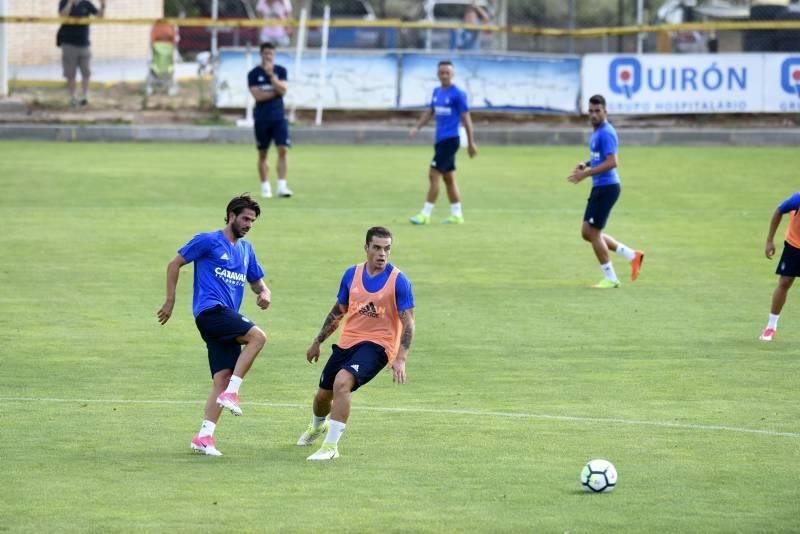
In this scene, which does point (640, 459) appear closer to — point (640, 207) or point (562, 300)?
point (562, 300)

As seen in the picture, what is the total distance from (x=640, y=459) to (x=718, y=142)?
25.6 meters

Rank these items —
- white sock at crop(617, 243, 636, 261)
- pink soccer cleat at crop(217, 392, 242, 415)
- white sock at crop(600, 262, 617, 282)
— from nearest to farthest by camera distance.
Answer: pink soccer cleat at crop(217, 392, 242, 415), white sock at crop(600, 262, 617, 282), white sock at crop(617, 243, 636, 261)

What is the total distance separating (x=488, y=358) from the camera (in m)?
14.7

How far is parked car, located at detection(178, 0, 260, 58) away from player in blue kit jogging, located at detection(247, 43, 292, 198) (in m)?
12.8

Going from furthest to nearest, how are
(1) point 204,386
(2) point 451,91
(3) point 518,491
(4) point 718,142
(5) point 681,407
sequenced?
1. (4) point 718,142
2. (2) point 451,91
3. (1) point 204,386
4. (5) point 681,407
5. (3) point 518,491

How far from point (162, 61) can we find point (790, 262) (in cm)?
2526

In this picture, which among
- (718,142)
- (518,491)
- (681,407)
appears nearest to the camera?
(518,491)

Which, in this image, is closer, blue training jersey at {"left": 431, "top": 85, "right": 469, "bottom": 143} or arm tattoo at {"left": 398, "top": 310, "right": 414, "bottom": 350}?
arm tattoo at {"left": 398, "top": 310, "right": 414, "bottom": 350}

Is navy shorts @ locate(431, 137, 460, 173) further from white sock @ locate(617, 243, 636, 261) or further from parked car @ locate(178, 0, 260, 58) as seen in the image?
parked car @ locate(178, 0, 260, 58)

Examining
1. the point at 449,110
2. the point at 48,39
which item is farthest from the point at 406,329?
the point at 48,39

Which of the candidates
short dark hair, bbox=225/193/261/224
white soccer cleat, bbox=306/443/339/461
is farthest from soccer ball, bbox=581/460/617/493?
short dark hair, bbox=225/193/261/224

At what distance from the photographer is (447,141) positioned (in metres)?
23.8

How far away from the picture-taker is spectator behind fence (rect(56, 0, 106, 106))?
1410 inches

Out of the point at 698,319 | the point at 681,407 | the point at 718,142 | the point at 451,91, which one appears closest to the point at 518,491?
the point at 681,407
